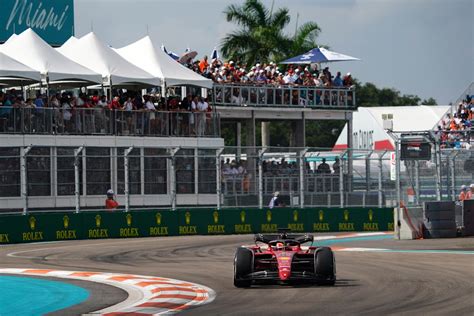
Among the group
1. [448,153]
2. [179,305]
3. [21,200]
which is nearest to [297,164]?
[448,153]

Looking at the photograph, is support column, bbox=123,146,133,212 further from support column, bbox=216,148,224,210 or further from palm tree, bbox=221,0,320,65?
palm tree, bbox=221,0,320,65

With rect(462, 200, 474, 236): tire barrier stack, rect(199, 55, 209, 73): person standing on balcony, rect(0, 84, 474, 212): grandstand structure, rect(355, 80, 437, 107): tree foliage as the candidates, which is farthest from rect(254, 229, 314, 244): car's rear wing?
rect(355, 80, 437, 107): tree foliage

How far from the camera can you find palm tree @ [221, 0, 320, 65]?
55219 millimetres

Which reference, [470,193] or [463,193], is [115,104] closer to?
[463,193]

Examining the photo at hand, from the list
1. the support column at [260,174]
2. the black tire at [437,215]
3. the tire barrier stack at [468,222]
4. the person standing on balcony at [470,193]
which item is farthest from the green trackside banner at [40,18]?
the tire barrier stack at [468,222]

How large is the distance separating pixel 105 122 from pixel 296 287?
820 inches

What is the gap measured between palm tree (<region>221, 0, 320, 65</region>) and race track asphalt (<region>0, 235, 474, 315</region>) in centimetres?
2597

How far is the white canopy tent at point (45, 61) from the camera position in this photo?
35.4 metres

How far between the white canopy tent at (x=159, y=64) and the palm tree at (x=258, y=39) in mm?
15596

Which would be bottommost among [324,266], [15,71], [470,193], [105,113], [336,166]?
[324,266]

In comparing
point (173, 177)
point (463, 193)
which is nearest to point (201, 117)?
point (173, 177)

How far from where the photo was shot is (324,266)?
50.0 feet

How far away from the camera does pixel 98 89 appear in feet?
133

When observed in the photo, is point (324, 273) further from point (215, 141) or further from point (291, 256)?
point (215, 141)
